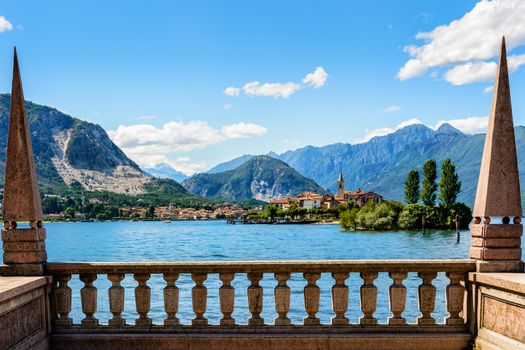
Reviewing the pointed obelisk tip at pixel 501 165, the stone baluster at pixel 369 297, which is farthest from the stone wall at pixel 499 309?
the stone baluster at pixel 369 297

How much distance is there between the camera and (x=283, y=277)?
7223 millimetres

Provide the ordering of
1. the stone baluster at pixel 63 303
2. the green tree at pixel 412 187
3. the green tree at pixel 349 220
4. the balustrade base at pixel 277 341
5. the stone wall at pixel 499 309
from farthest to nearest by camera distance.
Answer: the green tree at pixel 349 220 → the green tree at pixel 412 187 → the stone baluster at pixel 63 303 → the balustrade base at pixel 277 341 → the stone wall at pixel 499 309

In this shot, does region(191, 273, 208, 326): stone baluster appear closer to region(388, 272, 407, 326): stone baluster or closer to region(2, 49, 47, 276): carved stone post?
region(2, 49, 47, 276): carved stone post

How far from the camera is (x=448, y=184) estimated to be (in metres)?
104

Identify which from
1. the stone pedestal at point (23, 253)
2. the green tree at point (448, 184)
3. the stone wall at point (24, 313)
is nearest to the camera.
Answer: the stone wall at point (24, 313)

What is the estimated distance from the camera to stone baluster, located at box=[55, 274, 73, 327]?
7449 mm

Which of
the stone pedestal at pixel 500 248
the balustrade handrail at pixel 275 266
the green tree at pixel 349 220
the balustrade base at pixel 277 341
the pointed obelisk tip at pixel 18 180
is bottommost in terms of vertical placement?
the green tree at pixel 349 220

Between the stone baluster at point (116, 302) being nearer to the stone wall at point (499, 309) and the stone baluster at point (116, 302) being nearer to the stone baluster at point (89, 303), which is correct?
the stone baluster at point (89, 303)

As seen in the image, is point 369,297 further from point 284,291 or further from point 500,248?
point 500,248

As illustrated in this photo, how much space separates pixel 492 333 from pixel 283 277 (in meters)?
2.92

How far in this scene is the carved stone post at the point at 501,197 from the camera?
7.15 meters

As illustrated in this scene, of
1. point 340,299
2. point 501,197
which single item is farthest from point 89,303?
point 501,197

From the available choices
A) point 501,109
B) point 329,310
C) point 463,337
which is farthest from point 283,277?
point 329,310

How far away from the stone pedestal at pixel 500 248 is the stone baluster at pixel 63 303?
6016mm
